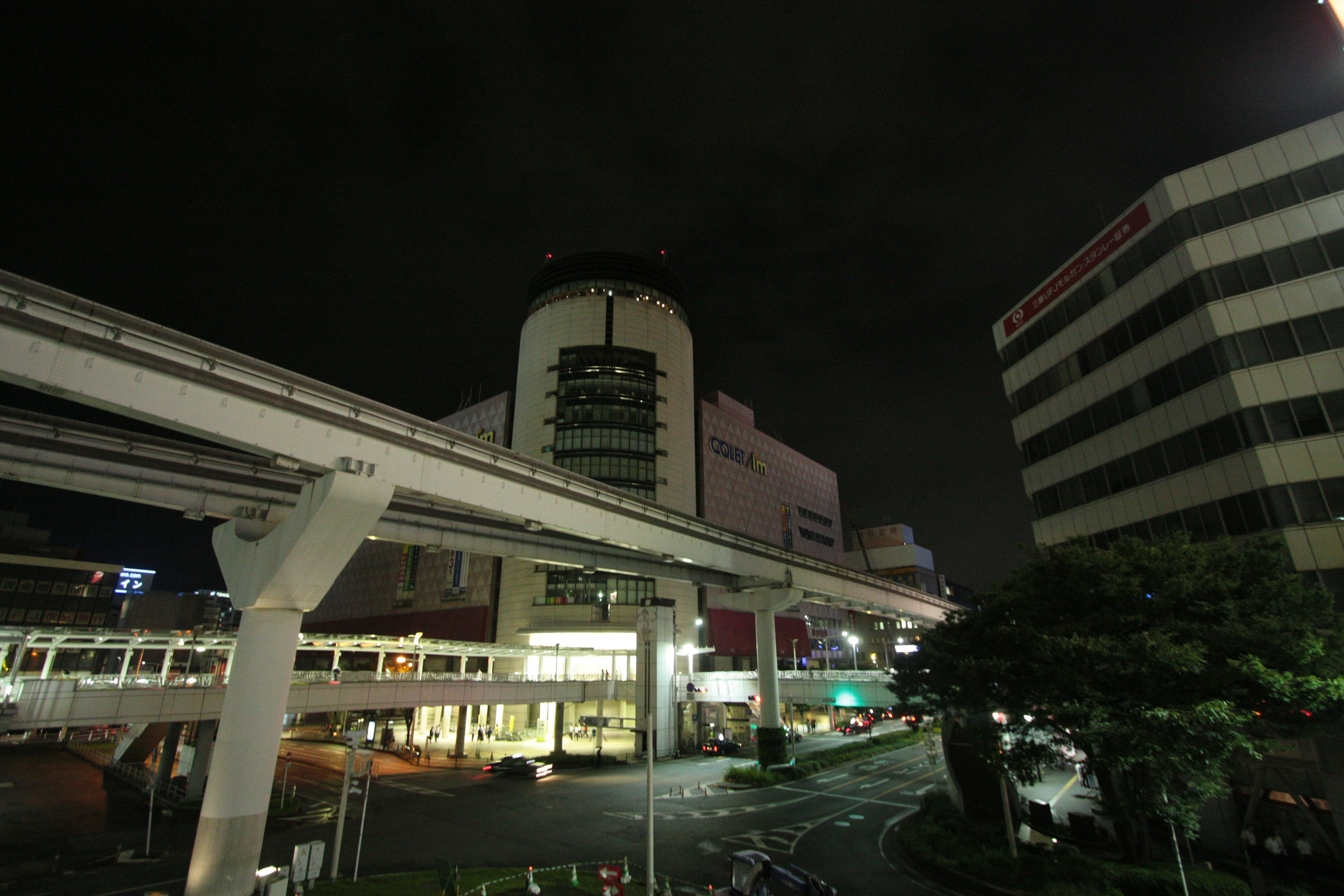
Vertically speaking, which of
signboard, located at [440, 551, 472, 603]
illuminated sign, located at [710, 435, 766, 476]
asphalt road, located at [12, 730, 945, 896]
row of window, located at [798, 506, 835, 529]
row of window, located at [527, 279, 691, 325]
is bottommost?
asphalt road, located at [12, 730, 945, 896]

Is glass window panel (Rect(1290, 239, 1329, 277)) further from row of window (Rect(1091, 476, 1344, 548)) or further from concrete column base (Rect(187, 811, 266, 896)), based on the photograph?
concrete column base (Rect(187, 811, 266, 896))

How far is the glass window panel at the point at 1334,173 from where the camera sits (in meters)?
28.2

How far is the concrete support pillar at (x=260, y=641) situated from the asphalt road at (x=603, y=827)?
3.90 metres

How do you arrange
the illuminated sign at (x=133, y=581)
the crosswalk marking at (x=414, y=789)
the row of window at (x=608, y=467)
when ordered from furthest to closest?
1. the illuminated sign at (x=133, y=581)
2. the row of window at (x=608, y=467)
3. the crosswalk marking at (x=414, y=789)

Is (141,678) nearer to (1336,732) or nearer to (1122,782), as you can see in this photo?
(1122,782)

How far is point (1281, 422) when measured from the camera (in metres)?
27.7

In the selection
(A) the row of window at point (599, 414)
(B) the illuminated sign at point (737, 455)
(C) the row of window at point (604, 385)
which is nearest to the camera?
(A) the row of window at point (599, 414)

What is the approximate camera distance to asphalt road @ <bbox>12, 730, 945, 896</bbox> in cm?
2267

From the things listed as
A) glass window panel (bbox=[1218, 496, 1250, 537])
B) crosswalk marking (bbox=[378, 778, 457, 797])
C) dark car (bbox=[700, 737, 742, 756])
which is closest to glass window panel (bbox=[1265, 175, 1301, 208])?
glass window panel (bbox=[1218, 496, 1250, 537])

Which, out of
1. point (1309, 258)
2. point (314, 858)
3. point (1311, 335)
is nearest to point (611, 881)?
point (314, 858)

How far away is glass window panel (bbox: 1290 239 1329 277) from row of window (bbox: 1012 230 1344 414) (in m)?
0.02

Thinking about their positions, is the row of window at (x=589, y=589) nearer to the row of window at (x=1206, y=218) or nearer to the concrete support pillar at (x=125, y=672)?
the concrete support pillar at (x=125, y=672)

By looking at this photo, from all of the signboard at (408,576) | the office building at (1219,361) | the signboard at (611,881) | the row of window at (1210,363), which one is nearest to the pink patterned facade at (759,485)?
the signboard at (408,576)

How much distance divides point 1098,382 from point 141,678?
5564cm
